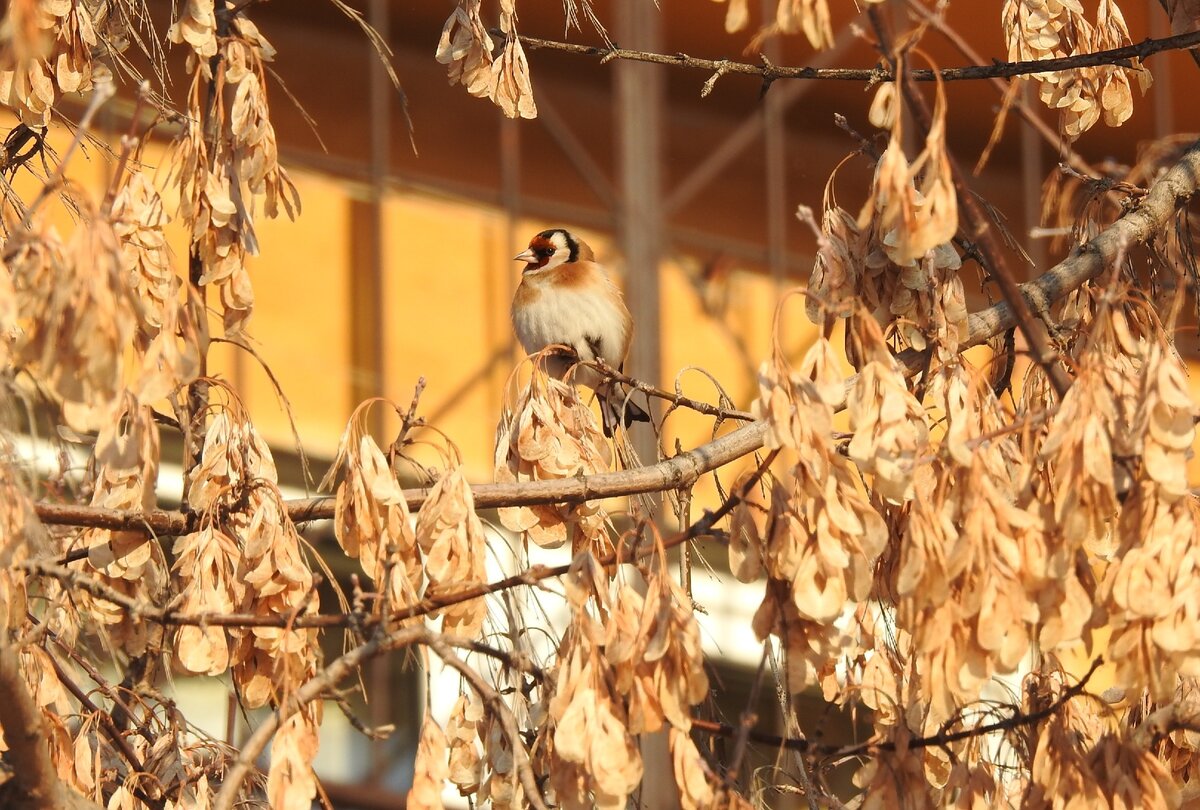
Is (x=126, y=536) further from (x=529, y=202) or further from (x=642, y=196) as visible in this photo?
(x=642, y=196)

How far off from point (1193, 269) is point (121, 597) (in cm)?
176

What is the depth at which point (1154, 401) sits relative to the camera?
2.04m

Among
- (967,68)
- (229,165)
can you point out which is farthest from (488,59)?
(967,68)

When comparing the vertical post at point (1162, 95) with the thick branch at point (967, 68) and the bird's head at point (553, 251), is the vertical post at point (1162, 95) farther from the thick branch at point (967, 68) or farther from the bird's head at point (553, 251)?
the thick branch at point (967, 68)

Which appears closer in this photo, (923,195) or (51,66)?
(923,195)

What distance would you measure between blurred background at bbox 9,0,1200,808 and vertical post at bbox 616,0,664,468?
14mm

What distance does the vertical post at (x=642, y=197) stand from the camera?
10.3 meters

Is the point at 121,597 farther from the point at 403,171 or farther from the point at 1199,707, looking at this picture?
the point at 403,171

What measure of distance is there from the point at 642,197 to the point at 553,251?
4.10 meters

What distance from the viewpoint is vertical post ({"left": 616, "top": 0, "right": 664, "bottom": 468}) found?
1034cm

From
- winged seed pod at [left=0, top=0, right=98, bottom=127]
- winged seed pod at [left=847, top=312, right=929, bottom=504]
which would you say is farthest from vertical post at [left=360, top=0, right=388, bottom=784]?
Result: winged seed pod at [left=847, top=312, right=929, bottom=504]

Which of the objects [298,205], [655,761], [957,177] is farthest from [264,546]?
[655,761]

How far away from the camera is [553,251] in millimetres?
6426

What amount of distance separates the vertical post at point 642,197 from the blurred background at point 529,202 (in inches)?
0.5
